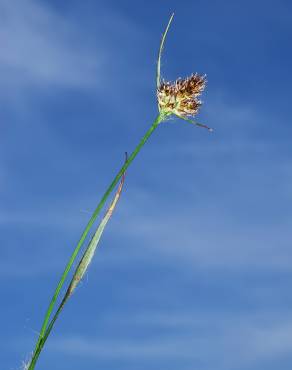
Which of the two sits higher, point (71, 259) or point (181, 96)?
point (181, 96)

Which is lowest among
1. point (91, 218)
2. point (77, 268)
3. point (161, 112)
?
point (77, 268)

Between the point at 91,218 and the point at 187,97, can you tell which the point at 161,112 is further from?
the point at 91,218

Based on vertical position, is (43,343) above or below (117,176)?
below

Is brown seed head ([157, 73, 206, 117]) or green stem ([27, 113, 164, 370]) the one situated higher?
brown seed head ([157, 73, 206, 117])

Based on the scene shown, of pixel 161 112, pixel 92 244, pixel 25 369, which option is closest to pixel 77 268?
pixel 92 244

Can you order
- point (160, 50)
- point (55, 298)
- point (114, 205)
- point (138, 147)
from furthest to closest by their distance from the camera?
point (160, 50), point (114, 205), point (138, 147), point (55, 298)

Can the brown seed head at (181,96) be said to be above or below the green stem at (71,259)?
above

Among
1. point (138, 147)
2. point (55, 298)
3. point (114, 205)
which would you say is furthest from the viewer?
point (114, 205)

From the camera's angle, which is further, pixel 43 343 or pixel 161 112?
pixel 161 112
